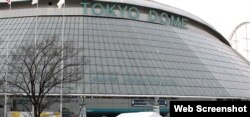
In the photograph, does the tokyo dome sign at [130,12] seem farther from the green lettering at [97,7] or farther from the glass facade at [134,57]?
the glass facade at [134,57]

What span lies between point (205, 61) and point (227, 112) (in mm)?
53880

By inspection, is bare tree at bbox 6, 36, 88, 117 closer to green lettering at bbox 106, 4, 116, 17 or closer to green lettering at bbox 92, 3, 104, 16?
green lettering at bbox 92, 3, 104, 16

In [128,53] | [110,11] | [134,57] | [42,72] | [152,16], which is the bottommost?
[42,72]

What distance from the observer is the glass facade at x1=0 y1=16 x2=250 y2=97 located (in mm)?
51031

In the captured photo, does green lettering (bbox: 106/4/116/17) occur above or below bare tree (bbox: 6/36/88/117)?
above

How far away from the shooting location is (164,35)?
63906 millimetres

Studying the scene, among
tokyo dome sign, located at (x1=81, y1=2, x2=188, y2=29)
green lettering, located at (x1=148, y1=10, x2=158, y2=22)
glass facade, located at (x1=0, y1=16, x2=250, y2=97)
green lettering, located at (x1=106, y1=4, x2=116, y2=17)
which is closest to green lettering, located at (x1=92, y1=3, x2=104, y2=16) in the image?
tokyo dome sign, located at (x1=81, y1=2, x2=188, y2=29)

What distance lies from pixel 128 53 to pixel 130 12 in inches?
380

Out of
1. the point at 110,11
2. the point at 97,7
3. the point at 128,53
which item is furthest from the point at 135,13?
the point at 128,53

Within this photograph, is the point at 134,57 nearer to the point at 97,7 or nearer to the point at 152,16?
the point at 97,7

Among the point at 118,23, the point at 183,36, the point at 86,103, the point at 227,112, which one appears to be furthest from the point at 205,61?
the point at 227,112

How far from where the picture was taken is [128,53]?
5631 cm

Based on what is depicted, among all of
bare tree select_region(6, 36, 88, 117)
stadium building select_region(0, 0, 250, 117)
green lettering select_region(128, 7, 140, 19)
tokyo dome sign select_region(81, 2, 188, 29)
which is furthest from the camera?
green lettering select_region(128, 7, 140, 19)

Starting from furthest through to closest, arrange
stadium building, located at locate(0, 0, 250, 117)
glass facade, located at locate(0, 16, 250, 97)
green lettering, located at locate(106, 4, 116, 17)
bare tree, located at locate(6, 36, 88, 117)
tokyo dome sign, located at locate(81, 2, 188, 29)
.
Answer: green lettering, located at locate(106, 4, 116, 17) < tokyo dome sign, located at locate(81, 2, 188, 29) < glass facade, located at locate(0, 16, 250, 97) < stadium building, located at locate(0, 0, 250, 117) < bare tree, located at locate(6, 36, 88, 117)
